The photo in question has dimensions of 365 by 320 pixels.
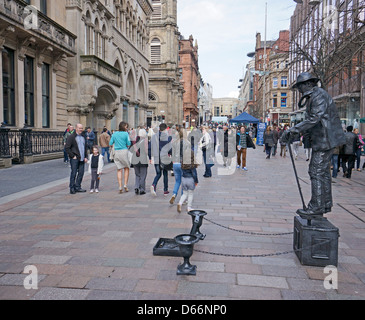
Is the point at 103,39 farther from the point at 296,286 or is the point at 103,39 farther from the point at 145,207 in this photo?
the point at 296,286

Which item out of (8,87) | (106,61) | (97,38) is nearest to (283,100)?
(106,61)

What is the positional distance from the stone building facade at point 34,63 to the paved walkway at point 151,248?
344 inches

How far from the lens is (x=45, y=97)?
714 inches

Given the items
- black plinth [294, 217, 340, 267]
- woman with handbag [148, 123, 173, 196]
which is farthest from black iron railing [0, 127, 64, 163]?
black plinth [294, 217, 340, 267]

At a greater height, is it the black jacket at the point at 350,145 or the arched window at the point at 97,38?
the arched window at the point at 97,38

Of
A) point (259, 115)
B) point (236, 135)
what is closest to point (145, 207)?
point (236, 135)

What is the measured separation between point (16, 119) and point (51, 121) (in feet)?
10.6

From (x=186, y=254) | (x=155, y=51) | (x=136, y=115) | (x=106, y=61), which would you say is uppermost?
(x=155, y=51)

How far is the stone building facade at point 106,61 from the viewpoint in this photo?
20.3 metres

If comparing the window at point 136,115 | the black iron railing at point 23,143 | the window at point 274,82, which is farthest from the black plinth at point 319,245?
the window at point 274,82

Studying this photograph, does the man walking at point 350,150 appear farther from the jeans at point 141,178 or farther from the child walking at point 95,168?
the child walking at point 95,168

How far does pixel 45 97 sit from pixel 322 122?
56.0ft

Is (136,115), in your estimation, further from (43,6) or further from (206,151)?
(206,151)

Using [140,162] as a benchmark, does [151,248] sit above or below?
below
